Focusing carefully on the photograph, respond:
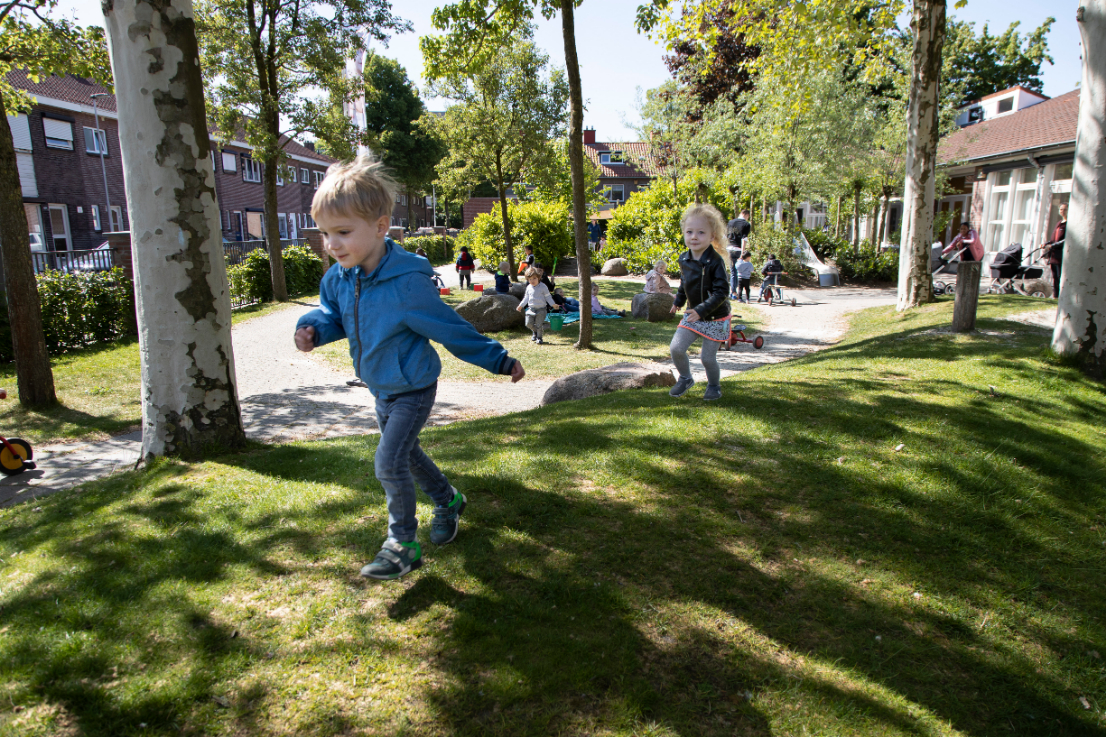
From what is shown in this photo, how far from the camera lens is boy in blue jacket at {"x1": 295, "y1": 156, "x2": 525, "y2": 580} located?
2.88 meters

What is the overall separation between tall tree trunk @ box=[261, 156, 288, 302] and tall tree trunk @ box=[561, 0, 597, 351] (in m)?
11.3

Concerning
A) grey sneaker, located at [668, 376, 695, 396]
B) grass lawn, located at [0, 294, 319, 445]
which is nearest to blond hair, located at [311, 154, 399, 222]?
grey sneaker, located at [668, 376, 695, 396]

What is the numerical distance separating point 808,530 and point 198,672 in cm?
297

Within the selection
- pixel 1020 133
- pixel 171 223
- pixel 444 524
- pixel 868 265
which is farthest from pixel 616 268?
pixel 444 524

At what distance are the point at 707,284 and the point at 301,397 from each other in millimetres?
6602

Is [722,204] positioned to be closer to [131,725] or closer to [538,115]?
[538,115]

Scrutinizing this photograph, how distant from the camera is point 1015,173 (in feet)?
79.8

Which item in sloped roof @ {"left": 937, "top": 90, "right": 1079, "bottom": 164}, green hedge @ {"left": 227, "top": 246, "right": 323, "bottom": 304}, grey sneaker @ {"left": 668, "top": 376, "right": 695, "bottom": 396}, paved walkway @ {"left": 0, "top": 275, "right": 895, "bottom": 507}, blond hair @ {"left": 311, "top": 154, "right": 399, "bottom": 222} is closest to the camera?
blond hair @ {"left": 311, "top": 154, "right": 399, "bottom": 222}

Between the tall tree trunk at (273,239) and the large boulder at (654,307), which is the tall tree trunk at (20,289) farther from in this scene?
the large boulder at (654,307)

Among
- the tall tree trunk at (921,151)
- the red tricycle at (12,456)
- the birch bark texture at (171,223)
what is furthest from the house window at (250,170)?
the birch bark texture at (171,223)

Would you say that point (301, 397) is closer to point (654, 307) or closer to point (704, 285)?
point (704, 285)

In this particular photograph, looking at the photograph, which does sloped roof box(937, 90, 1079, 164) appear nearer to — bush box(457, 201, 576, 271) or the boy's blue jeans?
bush box(457, 201, 576, 271)

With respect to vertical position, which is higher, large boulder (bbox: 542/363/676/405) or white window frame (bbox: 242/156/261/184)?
white window frame (bbox: 242/156/261/184)

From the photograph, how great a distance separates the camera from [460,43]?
11.8 m
